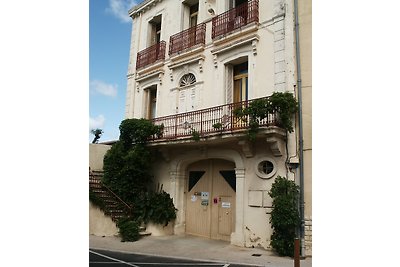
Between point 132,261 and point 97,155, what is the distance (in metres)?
3.31

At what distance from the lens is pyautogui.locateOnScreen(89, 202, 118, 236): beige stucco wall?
6.00m

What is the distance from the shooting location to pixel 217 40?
6754 millimetres

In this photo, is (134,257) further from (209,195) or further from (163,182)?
(163,182)

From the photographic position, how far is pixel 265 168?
5.70 metres

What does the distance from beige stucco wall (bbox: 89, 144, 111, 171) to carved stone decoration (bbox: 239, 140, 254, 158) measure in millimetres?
3252

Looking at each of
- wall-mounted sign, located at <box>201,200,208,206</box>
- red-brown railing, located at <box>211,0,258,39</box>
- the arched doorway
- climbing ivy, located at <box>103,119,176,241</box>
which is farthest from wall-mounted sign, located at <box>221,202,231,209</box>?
red-brown railing, located at <box>211,0,258,39</box>

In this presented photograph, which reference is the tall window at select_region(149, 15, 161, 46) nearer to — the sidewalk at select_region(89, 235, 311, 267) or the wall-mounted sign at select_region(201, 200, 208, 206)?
the wall-mounted sign at select_region(201, 200, 208, 206)

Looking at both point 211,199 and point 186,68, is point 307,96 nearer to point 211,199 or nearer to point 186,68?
point 211,199

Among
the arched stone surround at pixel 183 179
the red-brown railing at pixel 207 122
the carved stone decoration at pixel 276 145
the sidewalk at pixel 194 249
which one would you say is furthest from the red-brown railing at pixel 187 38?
the sidewalk at pixel 194 249

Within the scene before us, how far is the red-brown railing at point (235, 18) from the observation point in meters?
6.20
